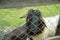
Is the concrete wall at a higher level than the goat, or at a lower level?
higher

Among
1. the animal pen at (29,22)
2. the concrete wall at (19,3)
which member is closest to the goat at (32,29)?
the animal pen at (29,22)

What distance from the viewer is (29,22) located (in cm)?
220

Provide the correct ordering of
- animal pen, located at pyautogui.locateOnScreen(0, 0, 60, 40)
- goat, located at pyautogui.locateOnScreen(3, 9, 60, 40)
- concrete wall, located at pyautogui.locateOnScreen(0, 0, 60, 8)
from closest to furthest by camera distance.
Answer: concrete wall, located at pyautogui.locateOnScreen(0, 0, 60, 8) < animal pen, located at pyautogui.locateOnScreen(0, 0, 60, 40) < goat, located at pyautogui.locateOnScreen(3, 9, 60, 40)

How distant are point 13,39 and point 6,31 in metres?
0.25

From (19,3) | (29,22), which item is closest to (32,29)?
(29,22)

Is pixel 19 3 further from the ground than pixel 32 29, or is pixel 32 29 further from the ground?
pixel 19 3

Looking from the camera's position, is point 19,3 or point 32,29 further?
point 32,29

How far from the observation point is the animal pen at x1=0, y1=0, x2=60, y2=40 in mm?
1589

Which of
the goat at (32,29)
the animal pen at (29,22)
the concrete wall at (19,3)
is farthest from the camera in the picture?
the goat at (32,29)

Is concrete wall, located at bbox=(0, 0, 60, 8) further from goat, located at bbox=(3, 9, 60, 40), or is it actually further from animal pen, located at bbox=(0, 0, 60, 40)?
goat, located at bbox=(3, 9, 60, 40)

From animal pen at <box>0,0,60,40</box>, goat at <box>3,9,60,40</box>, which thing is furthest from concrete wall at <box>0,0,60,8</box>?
goat at <box>3,9,60,40</box>

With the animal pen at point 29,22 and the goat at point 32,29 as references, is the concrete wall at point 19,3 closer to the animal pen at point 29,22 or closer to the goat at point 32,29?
the animal pen at point 29,22

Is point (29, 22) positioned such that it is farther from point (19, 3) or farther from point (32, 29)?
point (19, 3)

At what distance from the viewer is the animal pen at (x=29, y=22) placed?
5.21 ft
